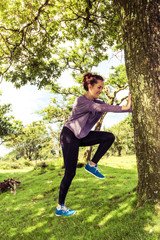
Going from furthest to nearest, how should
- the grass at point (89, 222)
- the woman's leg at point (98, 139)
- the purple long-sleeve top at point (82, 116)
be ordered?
the woman's leg at point (98, 139)
the purple long-sleeve top at point (82, 116)
the grass at point (89, 222)

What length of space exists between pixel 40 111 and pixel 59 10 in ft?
42.5

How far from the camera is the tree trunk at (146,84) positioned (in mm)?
3090

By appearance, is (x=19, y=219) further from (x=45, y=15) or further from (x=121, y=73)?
(x=121, y=73)

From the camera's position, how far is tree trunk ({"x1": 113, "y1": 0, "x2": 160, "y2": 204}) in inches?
122

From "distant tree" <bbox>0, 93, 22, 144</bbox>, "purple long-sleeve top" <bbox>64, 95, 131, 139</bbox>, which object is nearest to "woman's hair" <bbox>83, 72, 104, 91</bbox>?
"purple long-sleeve top" <bbox>64, 95, 131, 139</bbox>

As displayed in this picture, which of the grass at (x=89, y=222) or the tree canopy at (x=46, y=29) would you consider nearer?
the grass at (x=89, y=222)

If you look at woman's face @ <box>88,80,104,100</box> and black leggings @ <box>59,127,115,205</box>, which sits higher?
woman's face @ <box>88,80,104,100</box>

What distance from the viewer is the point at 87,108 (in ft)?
11.8

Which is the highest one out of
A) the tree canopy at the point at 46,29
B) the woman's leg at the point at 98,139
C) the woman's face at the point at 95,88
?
the tree canopy at the point at 46,29

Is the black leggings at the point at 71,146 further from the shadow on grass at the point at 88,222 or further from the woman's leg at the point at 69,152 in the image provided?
the shadow on grass at the point at 88,222

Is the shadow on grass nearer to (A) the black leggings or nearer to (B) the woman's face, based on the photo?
(A) the black leggings

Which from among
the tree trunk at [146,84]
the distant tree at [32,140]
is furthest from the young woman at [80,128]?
the distant tree at [32,140]

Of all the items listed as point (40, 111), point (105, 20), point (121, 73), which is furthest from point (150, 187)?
point (40, 111)

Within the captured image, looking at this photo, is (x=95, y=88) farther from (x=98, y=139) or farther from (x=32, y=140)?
(x=32, y=140)
